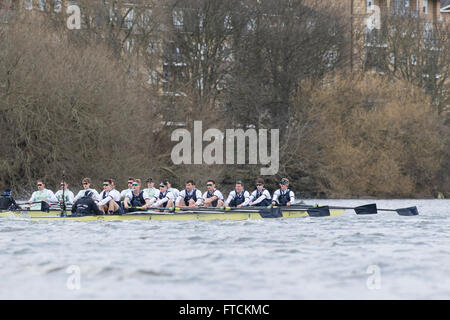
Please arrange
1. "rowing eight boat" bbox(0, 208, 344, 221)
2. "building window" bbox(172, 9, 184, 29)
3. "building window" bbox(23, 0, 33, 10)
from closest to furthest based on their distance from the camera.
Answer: "rowing eight boat" bbox(0, 208, 344, 221) → "building window" bbox(23, 0, 33, 10) → "building window" bbox(172, 9, 184, 29)

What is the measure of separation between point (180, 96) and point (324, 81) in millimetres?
7828

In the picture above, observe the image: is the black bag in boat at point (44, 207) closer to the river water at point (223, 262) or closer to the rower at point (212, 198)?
the river water at point (223, 262)

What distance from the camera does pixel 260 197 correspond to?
2405 centimetres

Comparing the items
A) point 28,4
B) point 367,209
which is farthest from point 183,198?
point 28,4

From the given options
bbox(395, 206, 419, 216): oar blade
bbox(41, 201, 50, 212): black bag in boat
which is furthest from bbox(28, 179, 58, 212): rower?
bbox(395, 206, 419, 216): oar blade

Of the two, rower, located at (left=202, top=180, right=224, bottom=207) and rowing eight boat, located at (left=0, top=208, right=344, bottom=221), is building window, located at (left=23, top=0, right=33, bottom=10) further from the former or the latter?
rower, located at (left=202, top=180, right=224, bottom=207)

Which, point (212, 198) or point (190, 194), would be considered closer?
point (212, 198)

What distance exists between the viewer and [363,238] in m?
17.3

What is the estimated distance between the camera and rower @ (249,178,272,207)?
24016 millimetres

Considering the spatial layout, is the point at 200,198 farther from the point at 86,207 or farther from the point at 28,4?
the point at 28,4

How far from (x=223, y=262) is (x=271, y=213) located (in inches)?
383

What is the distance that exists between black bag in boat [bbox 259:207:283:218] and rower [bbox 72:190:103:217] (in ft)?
14.1

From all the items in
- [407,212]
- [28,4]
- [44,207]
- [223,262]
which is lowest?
[223,262]

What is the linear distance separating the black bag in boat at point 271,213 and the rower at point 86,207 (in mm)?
4304
